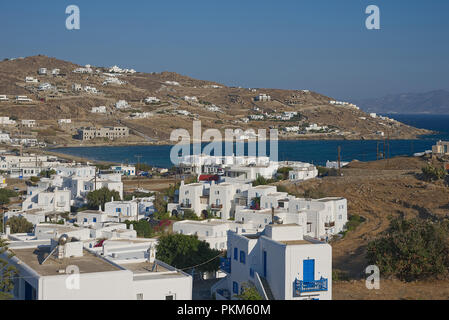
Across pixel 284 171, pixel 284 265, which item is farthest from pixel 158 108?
pixel 284 265

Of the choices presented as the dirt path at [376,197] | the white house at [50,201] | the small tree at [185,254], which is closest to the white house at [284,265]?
the small tree at [185,254]

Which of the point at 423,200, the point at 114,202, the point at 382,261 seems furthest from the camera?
the point at 423,200

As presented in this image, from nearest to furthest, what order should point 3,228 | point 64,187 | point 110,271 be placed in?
point 110,271
point 3,228
point 64,187

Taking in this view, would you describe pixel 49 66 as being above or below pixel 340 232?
above

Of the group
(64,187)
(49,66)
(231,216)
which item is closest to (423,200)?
(231,216)

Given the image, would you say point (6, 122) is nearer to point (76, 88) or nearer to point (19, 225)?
point (76, 88)

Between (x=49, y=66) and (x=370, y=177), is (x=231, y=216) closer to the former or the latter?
(x=370, y=177)

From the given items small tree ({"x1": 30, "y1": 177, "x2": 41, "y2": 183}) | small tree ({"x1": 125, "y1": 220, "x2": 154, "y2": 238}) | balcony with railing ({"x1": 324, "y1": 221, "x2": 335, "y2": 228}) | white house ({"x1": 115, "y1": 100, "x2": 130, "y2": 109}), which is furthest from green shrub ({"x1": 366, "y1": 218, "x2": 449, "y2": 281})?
white house ({"x1": 115, "y1": 100, "x2": 130, "y2": 109})
